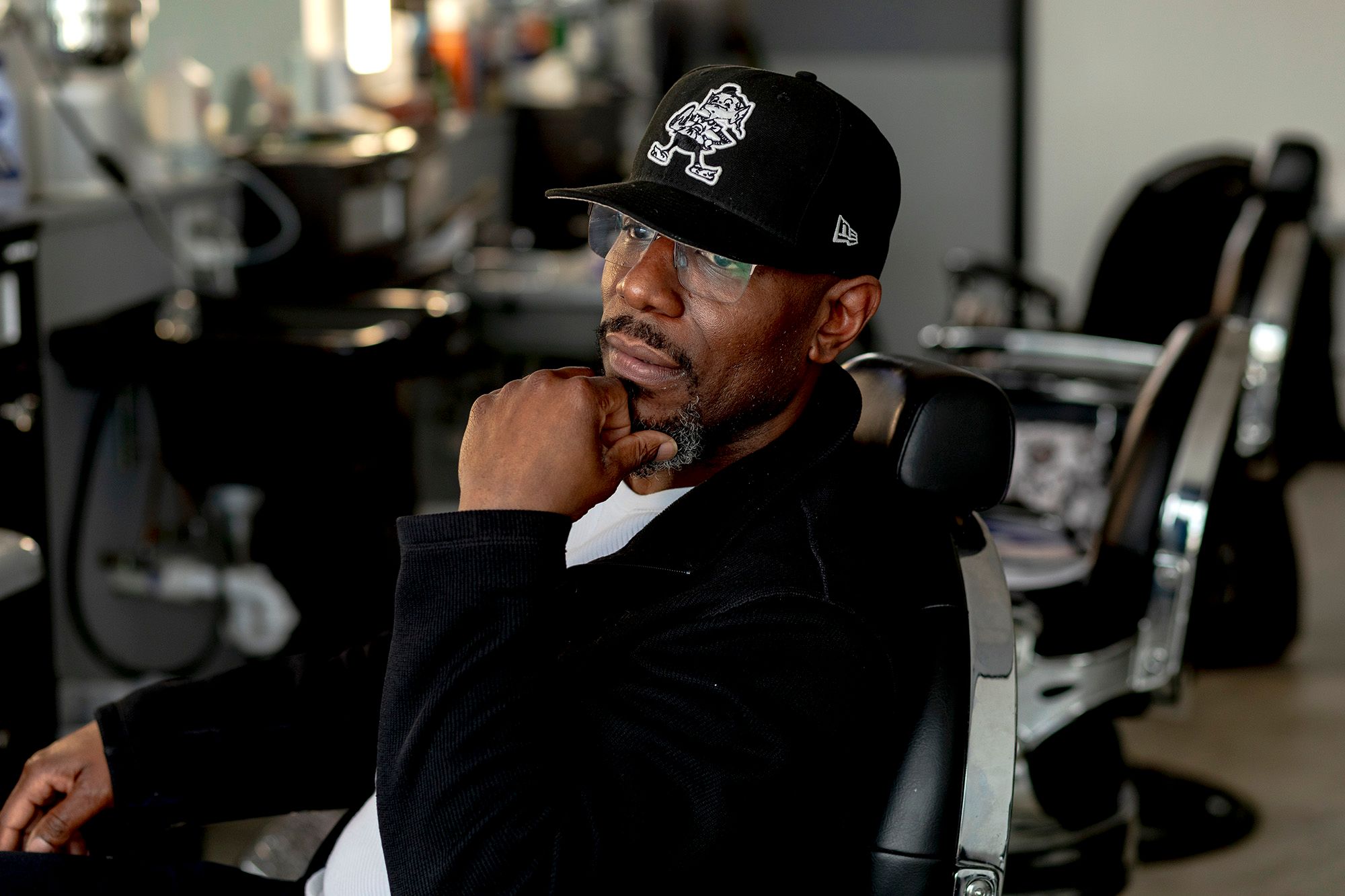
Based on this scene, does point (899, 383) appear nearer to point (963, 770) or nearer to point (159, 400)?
point (963, 770)

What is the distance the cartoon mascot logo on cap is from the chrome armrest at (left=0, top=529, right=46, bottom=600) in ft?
2.85

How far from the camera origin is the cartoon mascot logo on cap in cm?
109

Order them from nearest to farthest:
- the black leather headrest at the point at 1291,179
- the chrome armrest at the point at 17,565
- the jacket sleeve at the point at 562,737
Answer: the jacket sleeve at the point at 562,737 < the chrome armrest at the point at 17,565 < the black leather headrest at the point at 1291,179

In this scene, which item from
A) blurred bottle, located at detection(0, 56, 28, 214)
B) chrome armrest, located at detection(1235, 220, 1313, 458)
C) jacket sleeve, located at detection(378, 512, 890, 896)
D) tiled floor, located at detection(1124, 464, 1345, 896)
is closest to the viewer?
jacket sleeve, located at detection(378, 512, 890, 896)

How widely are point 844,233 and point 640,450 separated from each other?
233mm

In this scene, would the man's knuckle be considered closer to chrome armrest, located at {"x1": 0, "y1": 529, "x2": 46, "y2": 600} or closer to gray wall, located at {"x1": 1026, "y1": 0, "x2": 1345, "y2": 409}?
chrome armrest, located at {"x1": 0, "y1": 529, "x2": 46, "y2": 600}

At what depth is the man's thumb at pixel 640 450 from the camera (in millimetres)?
1068

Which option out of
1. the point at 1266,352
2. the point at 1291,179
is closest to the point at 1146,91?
the point at 1291,179

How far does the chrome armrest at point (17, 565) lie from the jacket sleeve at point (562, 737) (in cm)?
73

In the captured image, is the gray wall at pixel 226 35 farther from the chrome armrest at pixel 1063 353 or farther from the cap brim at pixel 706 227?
the cap brim at pixel 706 227

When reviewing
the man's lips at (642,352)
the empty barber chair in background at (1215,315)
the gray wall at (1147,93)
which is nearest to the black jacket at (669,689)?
the man's lips at (642,352)

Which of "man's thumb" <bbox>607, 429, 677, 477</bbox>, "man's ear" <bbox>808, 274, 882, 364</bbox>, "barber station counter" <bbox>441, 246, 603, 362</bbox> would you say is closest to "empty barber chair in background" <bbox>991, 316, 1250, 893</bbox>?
"man's ear" <bbox>808, 274, 882, 364</bbox>

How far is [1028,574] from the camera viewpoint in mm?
2035

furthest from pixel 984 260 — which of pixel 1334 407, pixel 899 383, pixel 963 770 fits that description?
pixel 963 770
